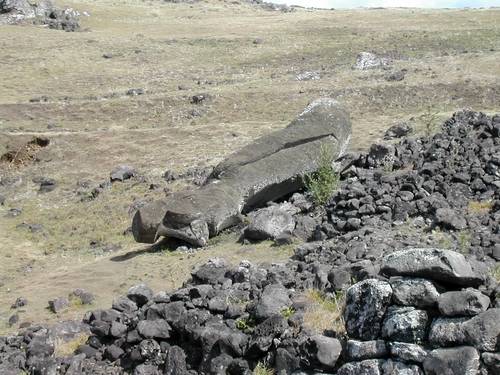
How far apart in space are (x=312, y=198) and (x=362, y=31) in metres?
Result: 39.5

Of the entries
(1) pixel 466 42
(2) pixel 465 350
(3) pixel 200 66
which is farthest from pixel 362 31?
(2) pixel 465 350

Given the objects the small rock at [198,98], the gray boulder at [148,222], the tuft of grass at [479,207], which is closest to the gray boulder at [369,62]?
the small rock at [198,98]

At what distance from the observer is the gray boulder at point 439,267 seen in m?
7.53

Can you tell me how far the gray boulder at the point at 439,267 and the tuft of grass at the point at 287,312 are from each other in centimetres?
165

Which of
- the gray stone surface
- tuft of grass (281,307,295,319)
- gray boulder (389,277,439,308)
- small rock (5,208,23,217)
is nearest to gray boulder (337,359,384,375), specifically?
the gray stone surface

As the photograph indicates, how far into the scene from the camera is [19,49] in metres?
48.7

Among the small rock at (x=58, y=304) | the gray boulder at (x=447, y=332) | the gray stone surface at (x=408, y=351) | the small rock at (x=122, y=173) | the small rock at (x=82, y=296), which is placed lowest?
the small rock at (x=122, y=173)

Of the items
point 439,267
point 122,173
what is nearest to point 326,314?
point 439,267

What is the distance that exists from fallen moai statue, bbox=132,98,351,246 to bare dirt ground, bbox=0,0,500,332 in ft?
2.01

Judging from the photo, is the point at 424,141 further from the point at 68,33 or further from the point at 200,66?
the point at 68,33

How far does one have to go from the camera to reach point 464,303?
7160 mm

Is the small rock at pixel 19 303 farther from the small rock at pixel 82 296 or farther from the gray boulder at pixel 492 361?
the gray boulder at pixel 492 361

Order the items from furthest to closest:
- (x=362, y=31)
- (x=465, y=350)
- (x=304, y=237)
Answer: (x=362, y=31)
(x=304, y=237)
(x=465, y=350)

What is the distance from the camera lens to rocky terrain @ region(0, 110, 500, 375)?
24.0ft
